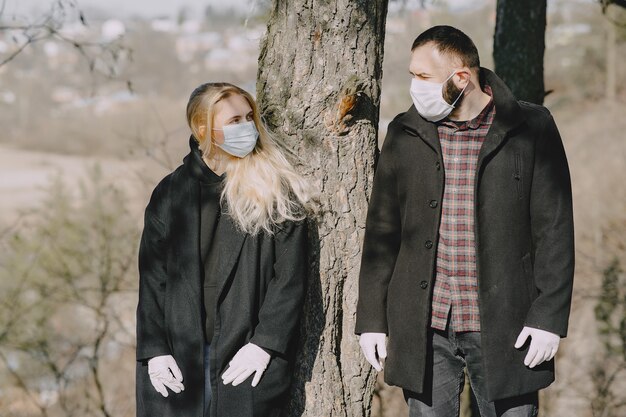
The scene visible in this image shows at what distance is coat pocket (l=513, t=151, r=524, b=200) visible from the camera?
2.48 metres

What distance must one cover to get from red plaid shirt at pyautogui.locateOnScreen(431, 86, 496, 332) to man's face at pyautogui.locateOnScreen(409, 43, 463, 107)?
0.13m

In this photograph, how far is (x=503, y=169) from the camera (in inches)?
97.3

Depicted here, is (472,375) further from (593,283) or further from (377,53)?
(593,283)

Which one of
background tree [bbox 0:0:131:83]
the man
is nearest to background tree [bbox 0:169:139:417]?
background tree [bbox 0:0:131:83]

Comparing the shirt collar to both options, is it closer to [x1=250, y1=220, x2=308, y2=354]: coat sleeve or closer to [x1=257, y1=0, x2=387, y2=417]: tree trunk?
[x1=257, y1=0, x2=387, y2=417]: tree trunk

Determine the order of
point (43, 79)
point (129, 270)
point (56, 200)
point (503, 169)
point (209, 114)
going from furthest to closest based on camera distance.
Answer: point (43, 79)
point (56, 200)
point (129, 270)
point (209, 114)
point (503, 169)

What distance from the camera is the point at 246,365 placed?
255cm

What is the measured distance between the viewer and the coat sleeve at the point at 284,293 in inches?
101

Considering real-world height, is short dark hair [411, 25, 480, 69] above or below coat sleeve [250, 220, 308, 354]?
above

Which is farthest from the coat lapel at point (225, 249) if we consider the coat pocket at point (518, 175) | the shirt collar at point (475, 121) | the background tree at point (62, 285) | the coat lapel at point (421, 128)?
the background tree at point (62, 285)

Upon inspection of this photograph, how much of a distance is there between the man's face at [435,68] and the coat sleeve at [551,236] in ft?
1.13

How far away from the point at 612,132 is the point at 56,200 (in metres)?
14.7

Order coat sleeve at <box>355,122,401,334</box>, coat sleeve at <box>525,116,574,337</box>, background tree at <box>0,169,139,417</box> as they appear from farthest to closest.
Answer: background tree at <box>0,169,139,417</box>
coat sleeve at <box>355,122,401,334</box>
coat sleeve at <box>525,116,574,337</box>

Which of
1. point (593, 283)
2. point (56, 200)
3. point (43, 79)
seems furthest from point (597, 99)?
point (43, 79)
